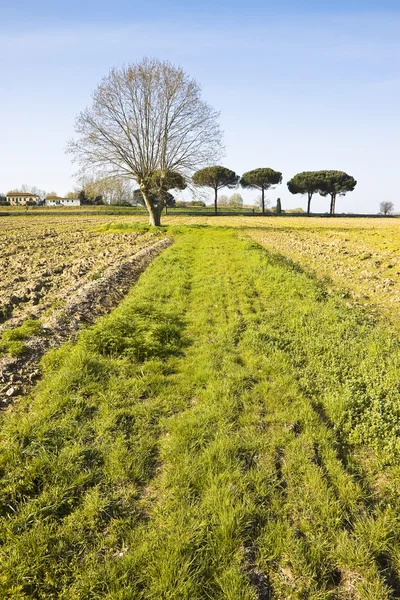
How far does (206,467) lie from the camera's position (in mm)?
3787

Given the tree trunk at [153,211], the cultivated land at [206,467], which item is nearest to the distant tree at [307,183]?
the tree trunk at [153,211]

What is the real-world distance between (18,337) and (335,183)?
9325 cm

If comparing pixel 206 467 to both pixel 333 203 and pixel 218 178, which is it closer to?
pixel 218 178

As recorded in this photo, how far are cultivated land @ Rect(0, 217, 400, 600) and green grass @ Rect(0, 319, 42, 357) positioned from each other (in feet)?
1.93

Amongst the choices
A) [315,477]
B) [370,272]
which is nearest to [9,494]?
[315,477]

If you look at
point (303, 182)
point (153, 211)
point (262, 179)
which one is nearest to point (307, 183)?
point (303, 182)

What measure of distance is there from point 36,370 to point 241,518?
4157 mm

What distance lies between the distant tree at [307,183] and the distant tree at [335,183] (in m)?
0.99

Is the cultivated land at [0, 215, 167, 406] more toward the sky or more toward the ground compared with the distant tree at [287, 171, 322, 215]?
more toward the ground

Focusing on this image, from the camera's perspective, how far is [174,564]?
2.74m

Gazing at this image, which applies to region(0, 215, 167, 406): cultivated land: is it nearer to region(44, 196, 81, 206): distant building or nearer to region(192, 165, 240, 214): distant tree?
region(192, 165, 240, 214): distant tree

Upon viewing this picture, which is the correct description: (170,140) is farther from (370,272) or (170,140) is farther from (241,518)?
(241,518)

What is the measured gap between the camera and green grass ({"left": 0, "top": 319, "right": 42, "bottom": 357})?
615cm

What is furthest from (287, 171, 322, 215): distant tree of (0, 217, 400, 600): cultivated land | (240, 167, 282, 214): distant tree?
(0, 217, 400, 600): cultivated land
